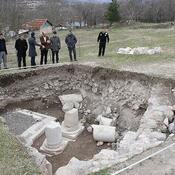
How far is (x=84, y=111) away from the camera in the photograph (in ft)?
44.2

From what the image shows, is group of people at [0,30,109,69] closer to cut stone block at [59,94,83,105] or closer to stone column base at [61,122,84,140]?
cut stone block at [59,94,83,105]

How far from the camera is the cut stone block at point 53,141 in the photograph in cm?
1006

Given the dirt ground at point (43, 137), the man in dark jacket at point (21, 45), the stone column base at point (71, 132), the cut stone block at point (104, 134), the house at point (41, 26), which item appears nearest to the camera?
the dirt ground at point (43, 137)

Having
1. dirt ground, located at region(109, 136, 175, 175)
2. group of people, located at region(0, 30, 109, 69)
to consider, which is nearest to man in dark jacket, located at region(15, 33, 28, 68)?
group of people, located at region(0, 30, 109, 69)

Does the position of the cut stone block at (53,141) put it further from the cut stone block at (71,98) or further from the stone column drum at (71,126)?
the cut stone block at (71,98)

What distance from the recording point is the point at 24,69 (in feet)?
46.3

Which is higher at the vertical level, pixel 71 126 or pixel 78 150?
pixel 71 126

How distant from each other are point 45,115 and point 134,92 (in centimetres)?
353

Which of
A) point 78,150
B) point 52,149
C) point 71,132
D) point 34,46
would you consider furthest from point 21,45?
point 78,150

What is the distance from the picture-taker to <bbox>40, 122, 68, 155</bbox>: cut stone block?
10062 millimetres

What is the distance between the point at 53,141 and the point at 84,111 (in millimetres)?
3415

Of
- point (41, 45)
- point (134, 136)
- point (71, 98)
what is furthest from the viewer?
point (41, 45)

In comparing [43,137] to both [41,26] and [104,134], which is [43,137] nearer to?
[104,134]

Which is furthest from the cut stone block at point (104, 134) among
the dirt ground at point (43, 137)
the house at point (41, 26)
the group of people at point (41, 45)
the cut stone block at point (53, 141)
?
the house at point (41, 26)
